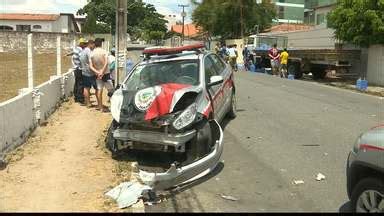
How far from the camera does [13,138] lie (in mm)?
9461

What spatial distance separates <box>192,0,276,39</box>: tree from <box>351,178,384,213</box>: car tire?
59831mm

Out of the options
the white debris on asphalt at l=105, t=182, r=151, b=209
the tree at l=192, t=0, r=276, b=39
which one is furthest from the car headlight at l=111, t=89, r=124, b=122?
the tree at l=192, t=0, r=276, b=39

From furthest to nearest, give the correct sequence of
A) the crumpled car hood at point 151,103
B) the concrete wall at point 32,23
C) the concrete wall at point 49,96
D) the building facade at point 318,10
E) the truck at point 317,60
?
the concrete wall at point 32,23, the building facade at point 318,10, the truck at point 317,60, the concrete wall at point 49,96, the crumpled car hood at point 151,103

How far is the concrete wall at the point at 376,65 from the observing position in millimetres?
26281

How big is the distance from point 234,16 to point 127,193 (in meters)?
60.3

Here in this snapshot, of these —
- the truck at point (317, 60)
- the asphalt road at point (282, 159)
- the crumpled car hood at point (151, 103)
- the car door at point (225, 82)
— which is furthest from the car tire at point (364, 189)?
the truck at point (317, 60)

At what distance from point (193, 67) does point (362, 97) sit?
11.1 m

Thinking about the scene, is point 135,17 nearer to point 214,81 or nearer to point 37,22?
point 37,22

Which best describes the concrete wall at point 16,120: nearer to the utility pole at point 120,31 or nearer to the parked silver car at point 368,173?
the parked silver car at point 368,173

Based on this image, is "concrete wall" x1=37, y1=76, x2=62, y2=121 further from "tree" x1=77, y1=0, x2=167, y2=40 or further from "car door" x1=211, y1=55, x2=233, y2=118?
"tree" x1=77, y1=0, x2=167, y2=40

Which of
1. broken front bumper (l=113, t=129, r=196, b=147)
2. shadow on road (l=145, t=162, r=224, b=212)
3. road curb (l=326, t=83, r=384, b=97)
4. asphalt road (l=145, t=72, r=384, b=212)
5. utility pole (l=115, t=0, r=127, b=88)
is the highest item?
utility pole (l=115, t=0, r=127, b=88)

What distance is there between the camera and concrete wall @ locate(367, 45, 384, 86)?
26.3 m

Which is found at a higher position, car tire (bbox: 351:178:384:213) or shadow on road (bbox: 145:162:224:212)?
car tire (bbox: 351:178:384:213)

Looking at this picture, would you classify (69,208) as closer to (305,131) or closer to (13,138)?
(13,138)
